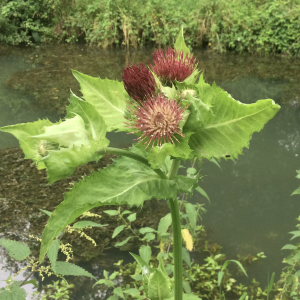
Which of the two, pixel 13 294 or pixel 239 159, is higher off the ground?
pixel 13 294

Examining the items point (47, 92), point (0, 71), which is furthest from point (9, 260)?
point (0, 71)

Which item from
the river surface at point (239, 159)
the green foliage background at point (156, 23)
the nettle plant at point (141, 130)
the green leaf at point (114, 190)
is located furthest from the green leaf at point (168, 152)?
the green foliage background at point (156, 23)

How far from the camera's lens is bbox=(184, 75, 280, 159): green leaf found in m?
0.69

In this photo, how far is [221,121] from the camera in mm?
743

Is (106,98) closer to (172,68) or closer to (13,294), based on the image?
(172,68)

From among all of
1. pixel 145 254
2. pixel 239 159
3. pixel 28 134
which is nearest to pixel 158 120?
pixel 28 134

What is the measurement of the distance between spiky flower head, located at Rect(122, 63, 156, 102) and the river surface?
6.55ft

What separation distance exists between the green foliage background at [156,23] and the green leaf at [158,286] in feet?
24.9

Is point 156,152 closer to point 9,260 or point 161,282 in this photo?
point 161,282

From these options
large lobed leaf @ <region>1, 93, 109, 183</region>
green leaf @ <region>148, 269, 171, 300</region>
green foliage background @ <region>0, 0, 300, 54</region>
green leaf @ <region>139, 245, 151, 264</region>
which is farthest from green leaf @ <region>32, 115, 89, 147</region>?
green foliage background @ <region>0, 0, 300, 54</region>

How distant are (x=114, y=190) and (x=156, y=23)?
28.0 feet

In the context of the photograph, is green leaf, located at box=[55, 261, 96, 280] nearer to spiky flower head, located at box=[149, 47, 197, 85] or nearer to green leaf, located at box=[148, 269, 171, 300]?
green leaf, located at box=[148, 269, 171, 300]

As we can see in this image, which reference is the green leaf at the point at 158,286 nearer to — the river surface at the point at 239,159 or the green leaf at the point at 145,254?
the green leaf at the point at 145,254

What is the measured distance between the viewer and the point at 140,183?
0.81 metres
